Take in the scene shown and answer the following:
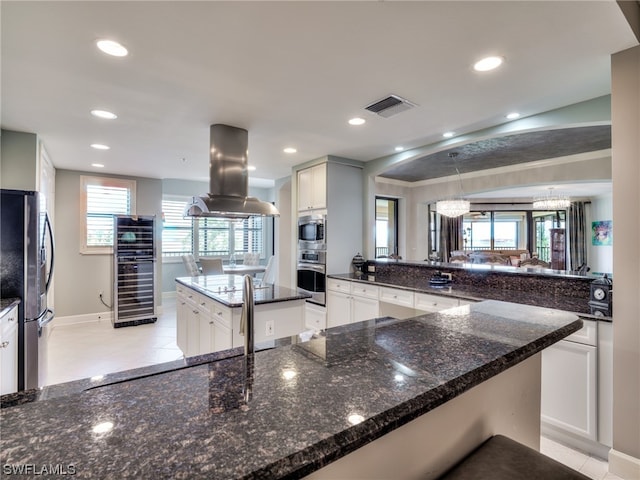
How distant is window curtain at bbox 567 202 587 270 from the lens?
900 cm

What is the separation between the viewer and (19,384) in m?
2.31

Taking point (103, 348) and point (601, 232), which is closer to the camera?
point (103, 348)

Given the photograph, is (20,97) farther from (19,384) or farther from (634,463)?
(634,463)

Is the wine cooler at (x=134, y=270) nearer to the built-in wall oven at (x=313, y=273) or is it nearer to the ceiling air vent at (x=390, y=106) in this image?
the built-in wall oven at (x=313, y=273)

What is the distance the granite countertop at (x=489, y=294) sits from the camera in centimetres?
245

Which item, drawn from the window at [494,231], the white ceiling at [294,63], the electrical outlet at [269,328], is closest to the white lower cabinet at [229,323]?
the electrical outlet at [269,328]

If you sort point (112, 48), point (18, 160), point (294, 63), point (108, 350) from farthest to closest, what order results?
point (108, 350)
point (18, 160)
point (294, 63)
point (112, 48)

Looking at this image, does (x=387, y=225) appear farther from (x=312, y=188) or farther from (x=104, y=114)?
(x=104, y=114)

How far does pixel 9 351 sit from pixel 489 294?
3.68m

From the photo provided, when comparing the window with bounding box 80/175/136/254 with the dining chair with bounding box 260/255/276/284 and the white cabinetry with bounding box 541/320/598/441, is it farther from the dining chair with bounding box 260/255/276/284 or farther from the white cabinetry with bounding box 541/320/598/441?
the white cabinetry with bounding box 541/320/598/441

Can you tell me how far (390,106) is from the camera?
2.69 metres

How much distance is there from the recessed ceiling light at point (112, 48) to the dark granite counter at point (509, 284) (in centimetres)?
298

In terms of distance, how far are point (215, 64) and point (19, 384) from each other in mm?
2621

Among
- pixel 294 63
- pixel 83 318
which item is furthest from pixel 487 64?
pixel 83 318
